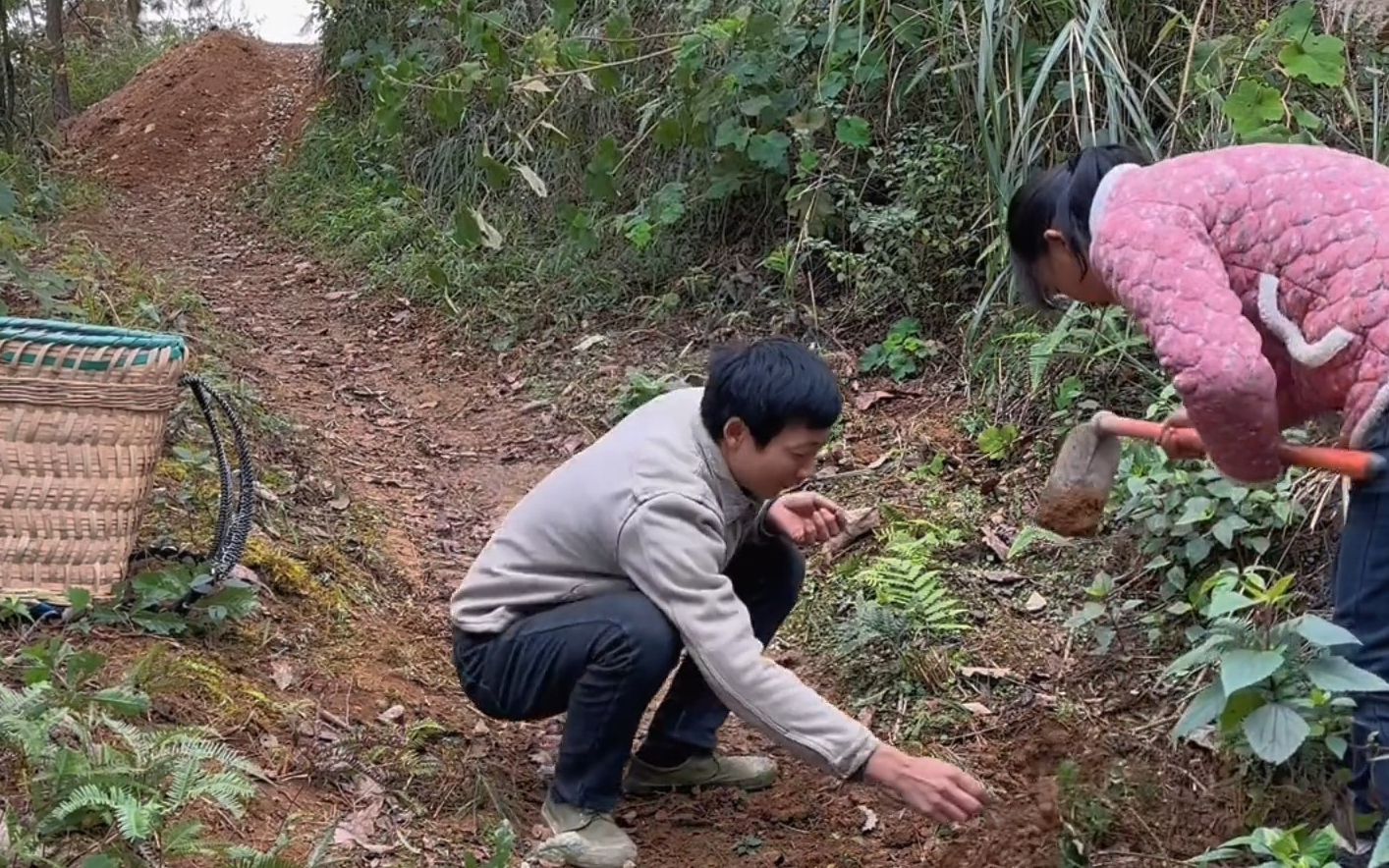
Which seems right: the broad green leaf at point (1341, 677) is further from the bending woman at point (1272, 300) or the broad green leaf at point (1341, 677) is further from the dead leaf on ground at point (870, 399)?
the dead leaf on ground at point (870, 399)

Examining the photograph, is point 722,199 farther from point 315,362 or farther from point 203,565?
point 203,565

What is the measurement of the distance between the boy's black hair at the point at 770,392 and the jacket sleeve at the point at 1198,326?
1.66ft

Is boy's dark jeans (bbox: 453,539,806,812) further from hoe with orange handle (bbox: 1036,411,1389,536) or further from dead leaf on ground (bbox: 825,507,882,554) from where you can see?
dead leaf on ground (bbox: 825,507,882,554)

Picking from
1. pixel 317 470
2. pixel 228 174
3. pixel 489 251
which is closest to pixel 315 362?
pixel 489 251

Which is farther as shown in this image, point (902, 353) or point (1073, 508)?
point (902, 353)

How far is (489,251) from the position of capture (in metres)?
7.02

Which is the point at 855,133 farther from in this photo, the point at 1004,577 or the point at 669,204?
the point at 1004,577

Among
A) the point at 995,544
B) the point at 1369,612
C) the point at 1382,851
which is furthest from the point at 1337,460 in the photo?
the point at 995,544

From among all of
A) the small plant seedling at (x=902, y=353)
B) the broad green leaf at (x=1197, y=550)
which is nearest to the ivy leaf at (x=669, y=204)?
the small plant seedling at (x=902, y=353)

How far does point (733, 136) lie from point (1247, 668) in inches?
151

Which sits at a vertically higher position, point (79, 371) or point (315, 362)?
point (79, 371)

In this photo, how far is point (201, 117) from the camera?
44.0 ft

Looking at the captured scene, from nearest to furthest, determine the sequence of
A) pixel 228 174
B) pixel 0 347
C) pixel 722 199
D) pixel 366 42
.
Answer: pixel 0 347
pixel 722 199
pixel 366 42
pixel 228 174

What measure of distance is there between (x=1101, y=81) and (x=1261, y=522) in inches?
82.5
